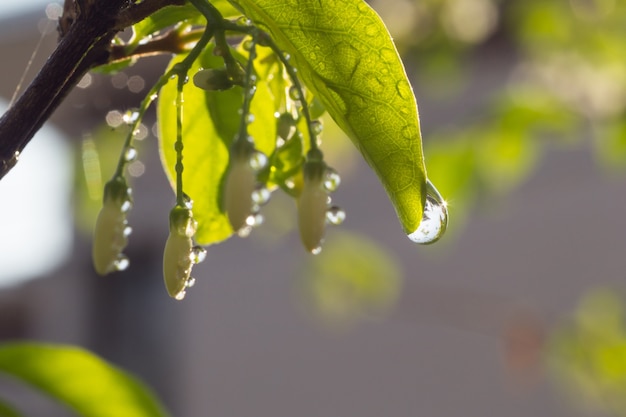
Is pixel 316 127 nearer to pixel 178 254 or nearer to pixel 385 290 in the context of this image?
pixel 178 254

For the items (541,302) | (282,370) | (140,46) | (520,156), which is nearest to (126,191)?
(140,46)

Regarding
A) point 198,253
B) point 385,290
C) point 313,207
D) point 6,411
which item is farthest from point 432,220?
point 385,290

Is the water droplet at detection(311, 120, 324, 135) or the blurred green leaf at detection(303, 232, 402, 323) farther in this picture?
the blurred green leaf at detection(303, 232, 402, 323)

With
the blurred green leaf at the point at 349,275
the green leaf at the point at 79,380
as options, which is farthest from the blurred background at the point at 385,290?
the green leaf at the point at 79,380

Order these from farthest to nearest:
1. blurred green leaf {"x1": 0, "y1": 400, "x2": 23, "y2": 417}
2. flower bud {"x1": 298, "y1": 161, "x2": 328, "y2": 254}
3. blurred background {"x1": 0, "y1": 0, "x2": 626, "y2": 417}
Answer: blurred background {"x1": 0, "y1": 0, "x2": 626, "y2": 417} < blurred green leaf {"x1": 0, "y1": 400, "x2": 23, "y2": 417} < flower bud {"x1": 298, "y1": 161, "x2": 328, "y2": 254}

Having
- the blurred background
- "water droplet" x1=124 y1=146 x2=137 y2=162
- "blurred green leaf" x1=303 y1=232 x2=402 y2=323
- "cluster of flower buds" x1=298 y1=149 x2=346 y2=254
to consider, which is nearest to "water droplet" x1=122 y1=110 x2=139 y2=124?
"water droplet" x1=124 y1=146 x2=137 y2=162

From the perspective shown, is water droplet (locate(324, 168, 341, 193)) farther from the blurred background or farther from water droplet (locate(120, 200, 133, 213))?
the blurred background
